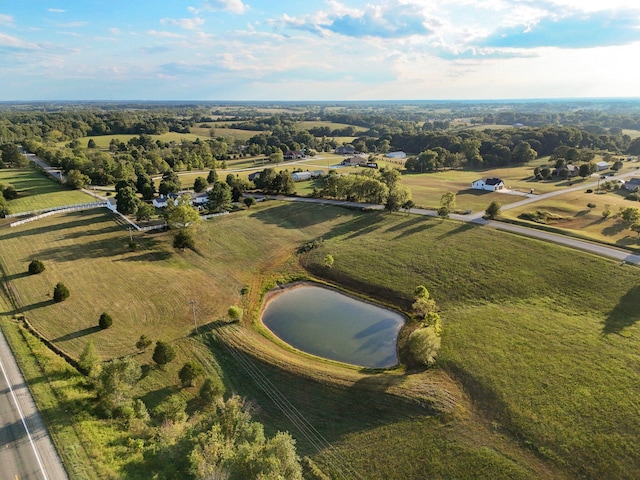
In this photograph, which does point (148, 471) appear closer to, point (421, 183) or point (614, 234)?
point (614, 234)

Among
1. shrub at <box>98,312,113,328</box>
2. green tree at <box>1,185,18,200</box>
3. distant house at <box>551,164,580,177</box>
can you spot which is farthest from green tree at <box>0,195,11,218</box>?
distant house at <box>551,164,580,177</box>

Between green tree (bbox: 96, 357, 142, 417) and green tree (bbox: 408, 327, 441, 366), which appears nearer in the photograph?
green tree (bbox: 96, 357, 142, 417)

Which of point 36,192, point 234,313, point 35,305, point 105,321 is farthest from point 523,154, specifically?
point 36,192

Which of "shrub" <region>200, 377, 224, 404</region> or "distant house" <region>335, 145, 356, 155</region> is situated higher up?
"distant house" <region>335, 145, 356, 155</region>

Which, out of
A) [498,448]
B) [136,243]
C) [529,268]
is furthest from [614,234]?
[136,243]

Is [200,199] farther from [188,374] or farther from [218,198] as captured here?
[188,374]

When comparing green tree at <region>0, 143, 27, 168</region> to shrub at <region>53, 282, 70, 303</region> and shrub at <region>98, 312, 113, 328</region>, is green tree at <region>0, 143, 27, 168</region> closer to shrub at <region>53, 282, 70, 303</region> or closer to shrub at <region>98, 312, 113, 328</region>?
shrub at <region>53, 282, 70, 303</region>

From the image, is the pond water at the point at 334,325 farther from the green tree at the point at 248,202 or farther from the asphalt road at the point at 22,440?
the green tree at the point at 248,202
